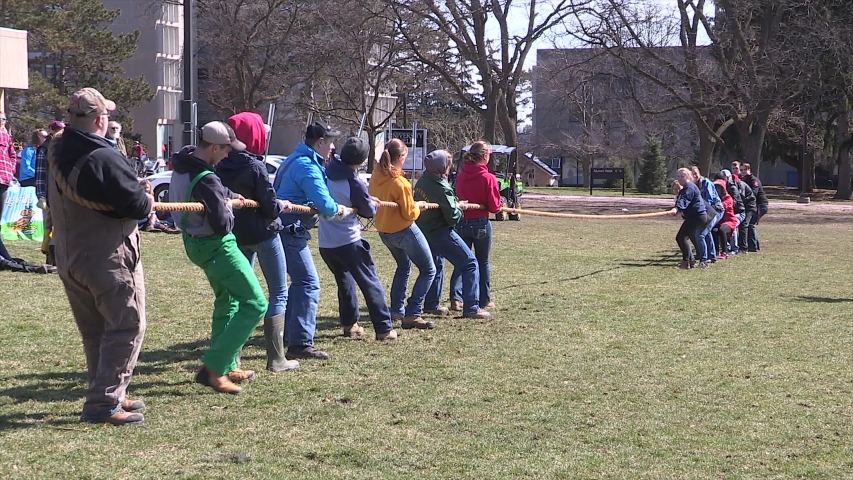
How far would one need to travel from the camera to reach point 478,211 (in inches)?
420

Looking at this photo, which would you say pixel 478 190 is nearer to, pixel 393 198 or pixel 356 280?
pixel 393 198

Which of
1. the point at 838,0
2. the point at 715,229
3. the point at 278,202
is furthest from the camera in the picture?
the point at 838,0

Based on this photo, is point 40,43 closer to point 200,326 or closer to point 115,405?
point 200,326

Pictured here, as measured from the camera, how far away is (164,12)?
69000 millimetres

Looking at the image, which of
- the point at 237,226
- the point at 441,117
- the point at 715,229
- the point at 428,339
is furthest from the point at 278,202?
the point at 441,117

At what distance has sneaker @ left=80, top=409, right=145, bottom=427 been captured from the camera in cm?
577

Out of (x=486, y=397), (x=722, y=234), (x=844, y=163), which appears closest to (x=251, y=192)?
(x=486, y=397)

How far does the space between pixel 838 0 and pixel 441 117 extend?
26053 mm

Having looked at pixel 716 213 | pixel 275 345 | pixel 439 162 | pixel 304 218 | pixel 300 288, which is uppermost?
pixel 439 162

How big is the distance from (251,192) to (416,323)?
3.13 m

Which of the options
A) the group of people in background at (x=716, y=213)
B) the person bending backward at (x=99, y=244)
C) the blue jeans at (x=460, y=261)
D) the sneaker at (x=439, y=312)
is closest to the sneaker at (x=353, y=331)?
the blue jeans at (x=460, y=261)

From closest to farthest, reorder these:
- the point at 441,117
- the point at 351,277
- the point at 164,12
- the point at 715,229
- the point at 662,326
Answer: the point at 351,277 → the point at 662,326 → the point at 715,229 → the point at 441,117 → the point at 164,12

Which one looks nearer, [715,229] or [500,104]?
[715,229]

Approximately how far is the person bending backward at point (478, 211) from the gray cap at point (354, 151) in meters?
2.52
